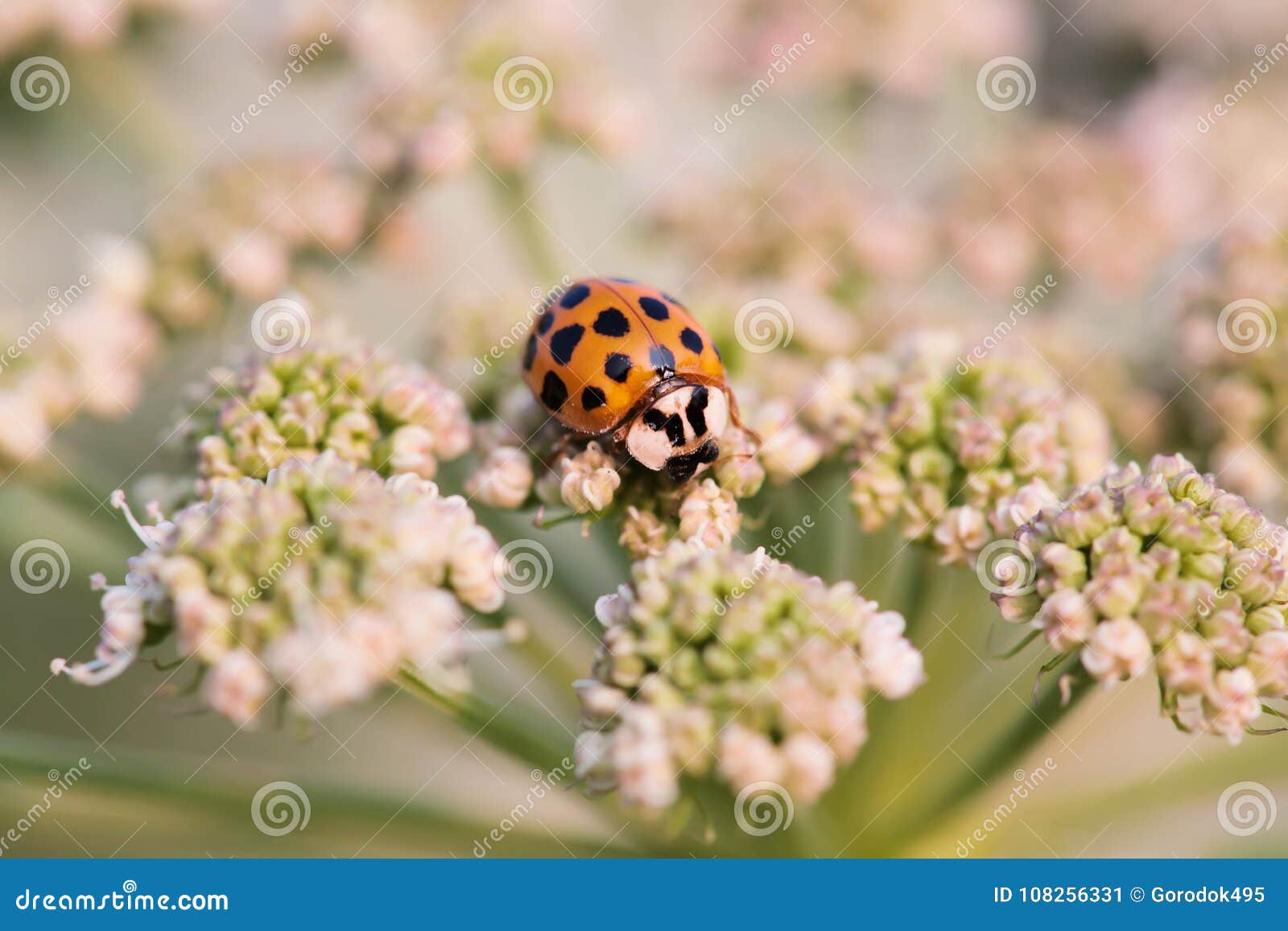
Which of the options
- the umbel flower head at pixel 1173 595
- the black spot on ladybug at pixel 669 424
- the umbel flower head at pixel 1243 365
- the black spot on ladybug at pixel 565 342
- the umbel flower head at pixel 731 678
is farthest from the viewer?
the umbel flower head at pixel 1243 365

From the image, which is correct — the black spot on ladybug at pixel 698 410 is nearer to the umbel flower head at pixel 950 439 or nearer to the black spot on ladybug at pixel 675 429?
the black spot on ladybug at pixel 675 429

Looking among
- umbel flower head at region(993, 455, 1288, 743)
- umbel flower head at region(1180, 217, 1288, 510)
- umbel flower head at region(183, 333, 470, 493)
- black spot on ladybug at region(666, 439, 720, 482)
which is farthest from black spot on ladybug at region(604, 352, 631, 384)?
umbel flower head at region(1180, 217, 1288, 510)

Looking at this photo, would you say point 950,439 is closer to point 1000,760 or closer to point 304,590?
point 1000,760

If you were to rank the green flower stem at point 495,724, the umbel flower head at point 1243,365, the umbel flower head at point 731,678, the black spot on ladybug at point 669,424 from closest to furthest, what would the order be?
1. the umbel flower head at point 731,678
2. the green flower stem at point 495,724
3. the black spot on ladybug at point 669,424
4. the umbel flower head at point 1243,365

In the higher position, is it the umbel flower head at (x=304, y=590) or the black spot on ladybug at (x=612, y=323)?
the black spot on ladybug at (x=612, y=323)

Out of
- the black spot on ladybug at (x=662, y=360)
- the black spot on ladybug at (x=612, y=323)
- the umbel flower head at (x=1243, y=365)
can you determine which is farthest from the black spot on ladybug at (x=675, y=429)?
the umbel flower head at (x=1243, y=365)

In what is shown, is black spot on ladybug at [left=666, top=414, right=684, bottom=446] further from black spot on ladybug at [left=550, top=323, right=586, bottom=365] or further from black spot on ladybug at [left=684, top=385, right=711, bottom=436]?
black spot on ladybug at [left=550, top=323, right=586, bottom=365]

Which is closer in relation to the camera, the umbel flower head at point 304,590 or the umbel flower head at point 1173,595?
the umbel flower head at point 304,590
